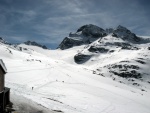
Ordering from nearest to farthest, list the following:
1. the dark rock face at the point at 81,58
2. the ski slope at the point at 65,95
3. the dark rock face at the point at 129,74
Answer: the ski slope at the point at 65,95
the dark rock face at the point at 129,74
the dark rock face at the point at 81,58

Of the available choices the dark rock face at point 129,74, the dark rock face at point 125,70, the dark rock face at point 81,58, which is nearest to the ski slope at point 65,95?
the dark rock face at point 129,74

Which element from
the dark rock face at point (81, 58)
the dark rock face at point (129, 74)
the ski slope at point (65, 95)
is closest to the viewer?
the ski slope at point (65, 95)

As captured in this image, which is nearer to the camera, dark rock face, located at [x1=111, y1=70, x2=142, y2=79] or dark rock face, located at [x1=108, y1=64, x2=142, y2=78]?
dark rock face, located at [x1=111, y1=70, x2=142, y2=79]

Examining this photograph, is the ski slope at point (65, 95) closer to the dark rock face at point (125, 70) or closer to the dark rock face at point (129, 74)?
the dark rock face at point (129, 74)

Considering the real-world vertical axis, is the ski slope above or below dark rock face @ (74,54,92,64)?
below

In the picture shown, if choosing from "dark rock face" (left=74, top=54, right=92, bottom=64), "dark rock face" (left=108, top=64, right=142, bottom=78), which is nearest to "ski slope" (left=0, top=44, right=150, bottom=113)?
"dark rock face" (left=108, top=64, right=142, bottom=78)

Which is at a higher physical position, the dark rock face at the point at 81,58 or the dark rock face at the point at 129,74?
the dark rock face at the point at 81,58

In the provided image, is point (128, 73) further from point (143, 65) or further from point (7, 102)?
point (7, 102)

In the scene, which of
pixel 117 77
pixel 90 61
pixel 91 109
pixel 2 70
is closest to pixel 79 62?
pixel 90 61

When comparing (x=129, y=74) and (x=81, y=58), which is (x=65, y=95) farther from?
(x=81, y=58)

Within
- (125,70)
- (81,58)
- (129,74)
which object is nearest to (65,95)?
(129,74)

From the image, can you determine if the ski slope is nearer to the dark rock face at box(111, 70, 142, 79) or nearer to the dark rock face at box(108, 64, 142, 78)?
the dark rock face at box(111, 70, 142, 79)

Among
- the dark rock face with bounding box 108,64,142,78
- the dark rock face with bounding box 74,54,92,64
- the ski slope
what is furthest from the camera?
the dark rock face with bounding box 74,54,92,64

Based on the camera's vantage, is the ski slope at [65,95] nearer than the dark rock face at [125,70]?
Yes
